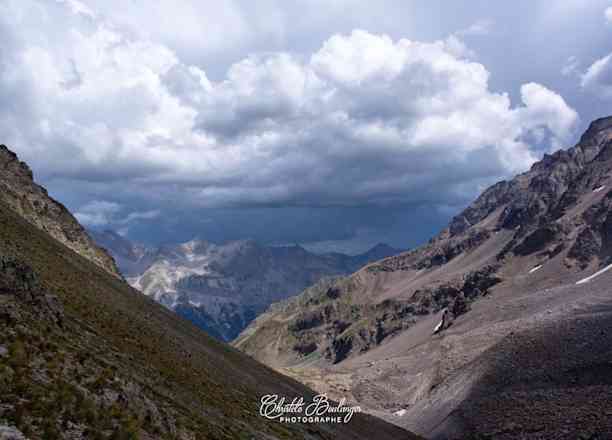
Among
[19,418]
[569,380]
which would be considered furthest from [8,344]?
[569,380]

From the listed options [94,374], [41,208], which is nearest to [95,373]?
[94,374]

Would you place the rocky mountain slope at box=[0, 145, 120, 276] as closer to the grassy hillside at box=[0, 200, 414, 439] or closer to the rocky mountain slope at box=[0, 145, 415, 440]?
the grassy hillside at box=[0, 200, 414, 439]

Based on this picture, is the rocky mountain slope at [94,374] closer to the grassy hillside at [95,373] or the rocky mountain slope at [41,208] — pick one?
the grassy hillside at [95,373]

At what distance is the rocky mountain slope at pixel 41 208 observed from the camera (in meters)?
79.6

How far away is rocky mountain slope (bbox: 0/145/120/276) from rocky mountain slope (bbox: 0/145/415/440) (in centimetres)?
2804

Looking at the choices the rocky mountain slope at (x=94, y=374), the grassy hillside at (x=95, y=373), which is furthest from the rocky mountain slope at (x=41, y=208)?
the rocky mountain slope at (x=94, y=374)

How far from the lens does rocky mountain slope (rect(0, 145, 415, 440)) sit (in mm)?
18266

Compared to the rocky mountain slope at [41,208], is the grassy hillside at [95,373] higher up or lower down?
lower down

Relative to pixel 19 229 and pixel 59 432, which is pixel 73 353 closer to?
pixel 59 432

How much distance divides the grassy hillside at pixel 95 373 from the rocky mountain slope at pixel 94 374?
0.06 metres

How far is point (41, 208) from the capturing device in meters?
85.6

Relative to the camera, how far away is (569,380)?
65125mm

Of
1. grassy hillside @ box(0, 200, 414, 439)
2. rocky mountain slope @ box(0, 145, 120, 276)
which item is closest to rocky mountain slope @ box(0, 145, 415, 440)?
grassy hillside @ box(0, 200, 414, 439)

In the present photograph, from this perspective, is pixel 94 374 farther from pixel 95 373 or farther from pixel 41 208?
pixel 41 208
